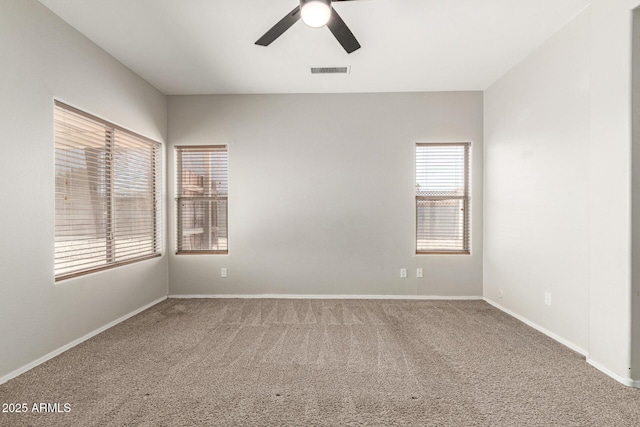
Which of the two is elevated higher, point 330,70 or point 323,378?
point 330,70

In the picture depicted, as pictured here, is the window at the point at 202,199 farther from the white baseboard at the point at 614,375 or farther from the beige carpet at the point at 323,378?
the white baseboard at the point at 614,375

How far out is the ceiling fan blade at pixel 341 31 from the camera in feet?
7.17

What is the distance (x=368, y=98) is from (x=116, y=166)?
10.7 feet

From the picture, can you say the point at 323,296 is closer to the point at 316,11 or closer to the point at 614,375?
the point at 614,375

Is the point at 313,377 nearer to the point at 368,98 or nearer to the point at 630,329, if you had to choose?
the point at 630,329

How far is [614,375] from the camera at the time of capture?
7.28 feet

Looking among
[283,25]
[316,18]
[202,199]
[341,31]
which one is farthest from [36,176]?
[341,31]

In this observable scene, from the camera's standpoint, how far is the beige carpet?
6.02ft

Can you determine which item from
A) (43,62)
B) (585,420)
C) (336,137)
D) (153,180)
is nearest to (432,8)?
(336,137)

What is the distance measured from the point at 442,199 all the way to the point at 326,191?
163 cm

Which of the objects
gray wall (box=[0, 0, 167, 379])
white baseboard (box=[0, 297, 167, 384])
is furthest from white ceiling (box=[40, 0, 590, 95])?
white baseboard (box=[0, 297, 167, 384])

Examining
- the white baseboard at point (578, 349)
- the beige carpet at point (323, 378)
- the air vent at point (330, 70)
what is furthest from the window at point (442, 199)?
the air vent at point (330, 70)

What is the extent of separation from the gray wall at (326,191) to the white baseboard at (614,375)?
1.89 metres

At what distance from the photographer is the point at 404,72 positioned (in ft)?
12.1
